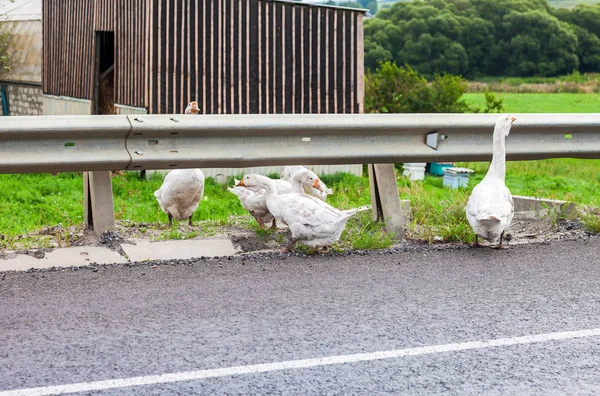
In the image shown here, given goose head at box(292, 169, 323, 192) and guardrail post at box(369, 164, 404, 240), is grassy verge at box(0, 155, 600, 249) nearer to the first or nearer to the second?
guardrail post at box(369, 164, 404, 240)

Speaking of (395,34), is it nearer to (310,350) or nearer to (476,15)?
(476,15)

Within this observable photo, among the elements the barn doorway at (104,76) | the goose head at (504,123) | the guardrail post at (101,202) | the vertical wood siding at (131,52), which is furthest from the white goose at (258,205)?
the barn doorway at (104,76)

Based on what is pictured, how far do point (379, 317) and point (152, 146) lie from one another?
2.40 metres

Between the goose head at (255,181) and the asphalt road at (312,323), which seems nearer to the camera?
the asphalt road at (312,323)

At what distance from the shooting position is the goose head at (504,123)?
23.3 feet

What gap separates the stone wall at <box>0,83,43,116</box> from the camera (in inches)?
1104

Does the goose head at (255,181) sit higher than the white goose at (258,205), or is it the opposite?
the goose head at (255,181)

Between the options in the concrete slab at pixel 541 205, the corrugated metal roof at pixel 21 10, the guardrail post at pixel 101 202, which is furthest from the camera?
the corrugated metal roof at pixel 21 10

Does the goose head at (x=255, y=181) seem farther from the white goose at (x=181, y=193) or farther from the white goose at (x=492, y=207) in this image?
the white goose at (x=492, y=207)

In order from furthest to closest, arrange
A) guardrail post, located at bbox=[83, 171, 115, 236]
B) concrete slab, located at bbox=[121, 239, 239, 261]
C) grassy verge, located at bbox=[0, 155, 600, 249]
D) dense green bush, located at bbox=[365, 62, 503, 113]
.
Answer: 1. dense green bush, located at bbox=[365, 62, 503, 113]
2. grassy verge, located at bbox=[0, 155, 600, 249]
3. guardrail post, located at bbox=[83, 171, 115, 236]
4. concrete slab, located at bbox=[121, 239, 239, 261]

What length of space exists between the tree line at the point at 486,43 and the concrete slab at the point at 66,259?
6197cm

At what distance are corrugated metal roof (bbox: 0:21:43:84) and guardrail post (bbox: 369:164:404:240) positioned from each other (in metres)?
22.6

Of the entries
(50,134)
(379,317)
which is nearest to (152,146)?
(50,134)

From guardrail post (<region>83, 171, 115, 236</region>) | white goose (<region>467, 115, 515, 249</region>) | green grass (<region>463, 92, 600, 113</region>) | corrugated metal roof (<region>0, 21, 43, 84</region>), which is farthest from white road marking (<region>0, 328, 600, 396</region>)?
green grass (<region>463, 92, 600, 113</region>)
